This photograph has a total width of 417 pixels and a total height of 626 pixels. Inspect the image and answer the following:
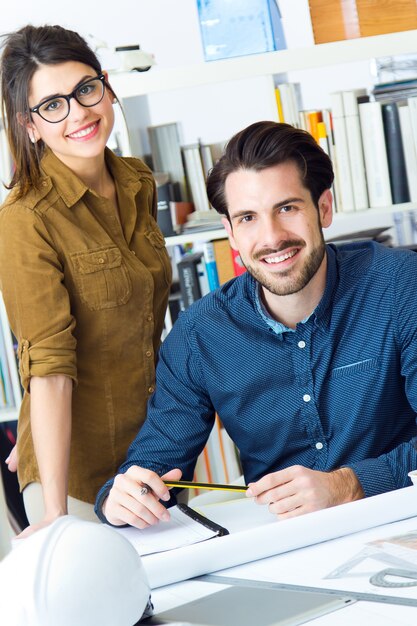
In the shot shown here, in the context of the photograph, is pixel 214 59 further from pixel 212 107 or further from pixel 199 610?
pixel 199 610

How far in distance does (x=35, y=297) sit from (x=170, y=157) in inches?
46.2

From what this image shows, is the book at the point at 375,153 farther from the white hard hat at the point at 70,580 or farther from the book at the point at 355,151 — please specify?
the white hard hat at the point at 70,580

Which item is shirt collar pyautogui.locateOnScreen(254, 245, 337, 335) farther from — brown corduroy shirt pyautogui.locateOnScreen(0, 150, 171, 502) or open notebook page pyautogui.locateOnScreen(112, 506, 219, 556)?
open notebook page pyautogui.locateOnScreen(112, 506, 219, 556)

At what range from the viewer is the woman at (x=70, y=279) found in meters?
1.79

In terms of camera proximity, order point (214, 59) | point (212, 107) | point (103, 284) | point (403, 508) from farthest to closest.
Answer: point (212, 107) < point (214, 59) < point (103, 284) < point (403, 508)

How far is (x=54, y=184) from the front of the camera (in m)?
1.89

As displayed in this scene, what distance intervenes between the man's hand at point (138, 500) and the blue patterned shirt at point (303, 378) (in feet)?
0.87

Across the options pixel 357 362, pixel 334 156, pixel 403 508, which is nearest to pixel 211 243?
pixel 334 156

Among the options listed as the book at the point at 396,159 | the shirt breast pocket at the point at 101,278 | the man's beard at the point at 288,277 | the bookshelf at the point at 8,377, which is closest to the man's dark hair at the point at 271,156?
the man's beard at the point at 288,277

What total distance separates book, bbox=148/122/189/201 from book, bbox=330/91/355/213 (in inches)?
18.5

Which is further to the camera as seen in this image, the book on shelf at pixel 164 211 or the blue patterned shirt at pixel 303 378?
the book on shelf at pixel 164 211

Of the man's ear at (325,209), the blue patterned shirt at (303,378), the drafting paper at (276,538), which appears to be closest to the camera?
the drafting paper at (276,538)

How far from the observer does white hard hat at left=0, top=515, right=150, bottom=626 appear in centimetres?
95

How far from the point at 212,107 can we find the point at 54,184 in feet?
5.56
